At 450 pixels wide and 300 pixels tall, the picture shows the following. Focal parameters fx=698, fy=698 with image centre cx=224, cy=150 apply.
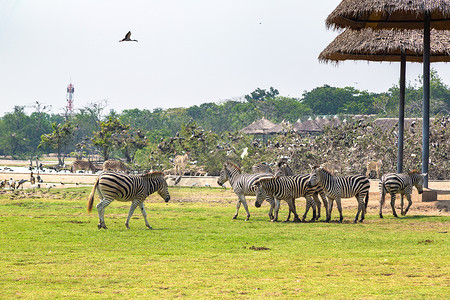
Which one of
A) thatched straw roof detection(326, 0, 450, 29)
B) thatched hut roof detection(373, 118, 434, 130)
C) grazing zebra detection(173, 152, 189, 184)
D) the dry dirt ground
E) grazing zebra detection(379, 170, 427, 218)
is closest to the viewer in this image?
grazing zebra detection(379, 170, 427, 218)

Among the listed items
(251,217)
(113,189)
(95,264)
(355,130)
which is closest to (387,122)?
(355,130)

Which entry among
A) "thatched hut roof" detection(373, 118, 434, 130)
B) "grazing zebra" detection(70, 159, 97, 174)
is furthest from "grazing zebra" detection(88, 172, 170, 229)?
"grazing zebra" detection(70, 159, 97, 174)

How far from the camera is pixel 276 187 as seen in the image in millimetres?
19516

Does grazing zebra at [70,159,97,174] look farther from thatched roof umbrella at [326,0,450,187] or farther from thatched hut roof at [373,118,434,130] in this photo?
thatched roof umbrella at [326,0,450,187]

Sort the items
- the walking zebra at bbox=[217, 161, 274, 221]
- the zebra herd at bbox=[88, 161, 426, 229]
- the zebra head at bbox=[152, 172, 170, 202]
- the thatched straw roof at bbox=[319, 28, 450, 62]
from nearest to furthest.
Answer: the zebra herd at bbox=[88, 161, 426, 229], the zebra head at bbox=[152, 172, 170, 202], the walking zebra at bbox=[217, 161, 274, 221], the thatched straw roof at bbox=[319, 28, 450, 62]

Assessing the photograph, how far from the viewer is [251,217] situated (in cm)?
2111

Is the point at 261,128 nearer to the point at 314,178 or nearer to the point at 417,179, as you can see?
the point at 417,179

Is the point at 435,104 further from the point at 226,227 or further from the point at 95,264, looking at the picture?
the point at 95,264

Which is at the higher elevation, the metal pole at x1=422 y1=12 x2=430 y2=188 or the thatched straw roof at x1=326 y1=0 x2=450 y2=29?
the thatched straw roof at x1=326 y1=0 x2=450 y2=29

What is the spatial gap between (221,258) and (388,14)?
45.2 feet

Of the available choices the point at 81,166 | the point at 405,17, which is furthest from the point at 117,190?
the point at 81,166

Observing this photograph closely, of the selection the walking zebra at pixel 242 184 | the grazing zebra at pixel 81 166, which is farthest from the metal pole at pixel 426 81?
the grazing zebra at pixel 81 166

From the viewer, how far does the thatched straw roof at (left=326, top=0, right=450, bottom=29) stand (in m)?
21.0

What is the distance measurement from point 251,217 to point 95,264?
957 cm
